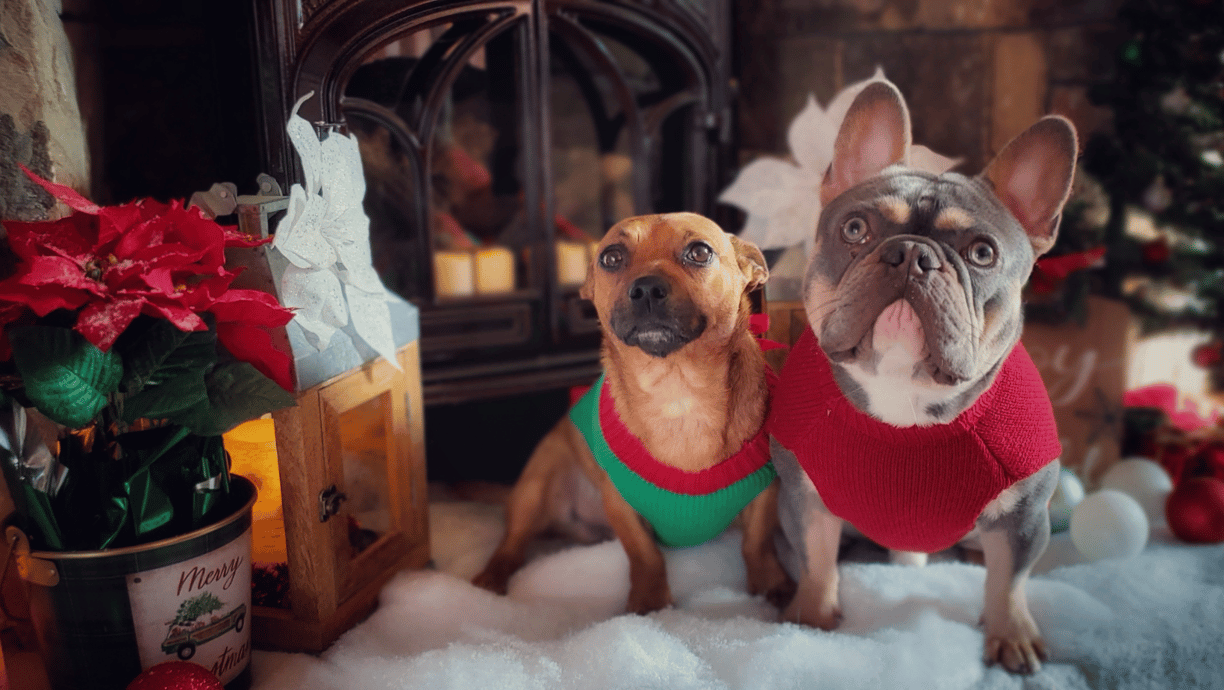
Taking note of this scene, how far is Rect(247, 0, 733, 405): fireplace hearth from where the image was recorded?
1.51m

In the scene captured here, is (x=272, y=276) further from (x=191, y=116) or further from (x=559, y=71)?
(x=559, y=71)

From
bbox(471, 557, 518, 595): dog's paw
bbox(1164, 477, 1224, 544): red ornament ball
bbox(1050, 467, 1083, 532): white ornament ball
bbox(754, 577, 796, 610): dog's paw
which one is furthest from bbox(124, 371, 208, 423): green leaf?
bbox(1164, 477, 1224, 544): red ornament ball

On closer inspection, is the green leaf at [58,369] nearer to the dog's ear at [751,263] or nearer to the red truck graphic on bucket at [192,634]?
the red truck graphic on bucket at [192,634]

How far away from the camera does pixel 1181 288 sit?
2.30m

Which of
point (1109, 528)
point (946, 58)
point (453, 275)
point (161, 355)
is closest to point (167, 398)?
point (161, 355)

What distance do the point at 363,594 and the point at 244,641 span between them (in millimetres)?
237

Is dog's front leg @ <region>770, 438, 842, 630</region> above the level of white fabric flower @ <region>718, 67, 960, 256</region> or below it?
below

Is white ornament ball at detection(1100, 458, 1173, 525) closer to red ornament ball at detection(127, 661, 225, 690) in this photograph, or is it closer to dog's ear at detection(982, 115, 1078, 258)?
dog's ear at detection(982, 115, 1078, 258)

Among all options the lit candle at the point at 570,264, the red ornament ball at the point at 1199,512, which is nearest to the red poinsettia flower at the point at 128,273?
the lit candle at the point at 570,264

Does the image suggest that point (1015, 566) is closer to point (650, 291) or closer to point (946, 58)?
point (650, 291)

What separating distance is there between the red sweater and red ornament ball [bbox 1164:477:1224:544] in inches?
33.6

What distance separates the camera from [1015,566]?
47.3 inches

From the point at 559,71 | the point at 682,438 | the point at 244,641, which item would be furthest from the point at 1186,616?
the point at 559,71

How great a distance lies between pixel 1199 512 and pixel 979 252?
1.19 m
